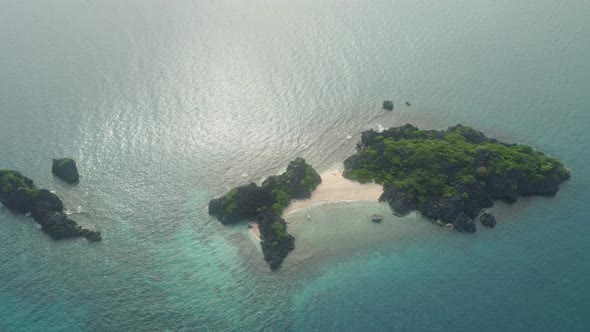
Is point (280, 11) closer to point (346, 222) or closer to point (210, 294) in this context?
point (346, 222)

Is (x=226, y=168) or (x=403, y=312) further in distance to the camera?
(x=226, y=168)

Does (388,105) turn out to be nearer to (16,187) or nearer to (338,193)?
(338,193)

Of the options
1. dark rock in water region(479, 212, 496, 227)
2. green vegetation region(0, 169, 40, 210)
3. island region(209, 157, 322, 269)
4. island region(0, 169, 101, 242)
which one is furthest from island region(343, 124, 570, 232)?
green vegetation region(0, 169, 40, 210)

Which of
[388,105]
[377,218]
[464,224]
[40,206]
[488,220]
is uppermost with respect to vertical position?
[388,105]

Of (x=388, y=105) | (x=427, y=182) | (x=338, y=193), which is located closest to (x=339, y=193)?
(x=338, y=193)

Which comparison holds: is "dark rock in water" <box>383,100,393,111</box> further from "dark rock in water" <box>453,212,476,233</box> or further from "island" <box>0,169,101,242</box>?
"island" <box>0,169,101,242</box>

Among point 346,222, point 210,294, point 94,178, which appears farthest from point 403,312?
point 94,178
